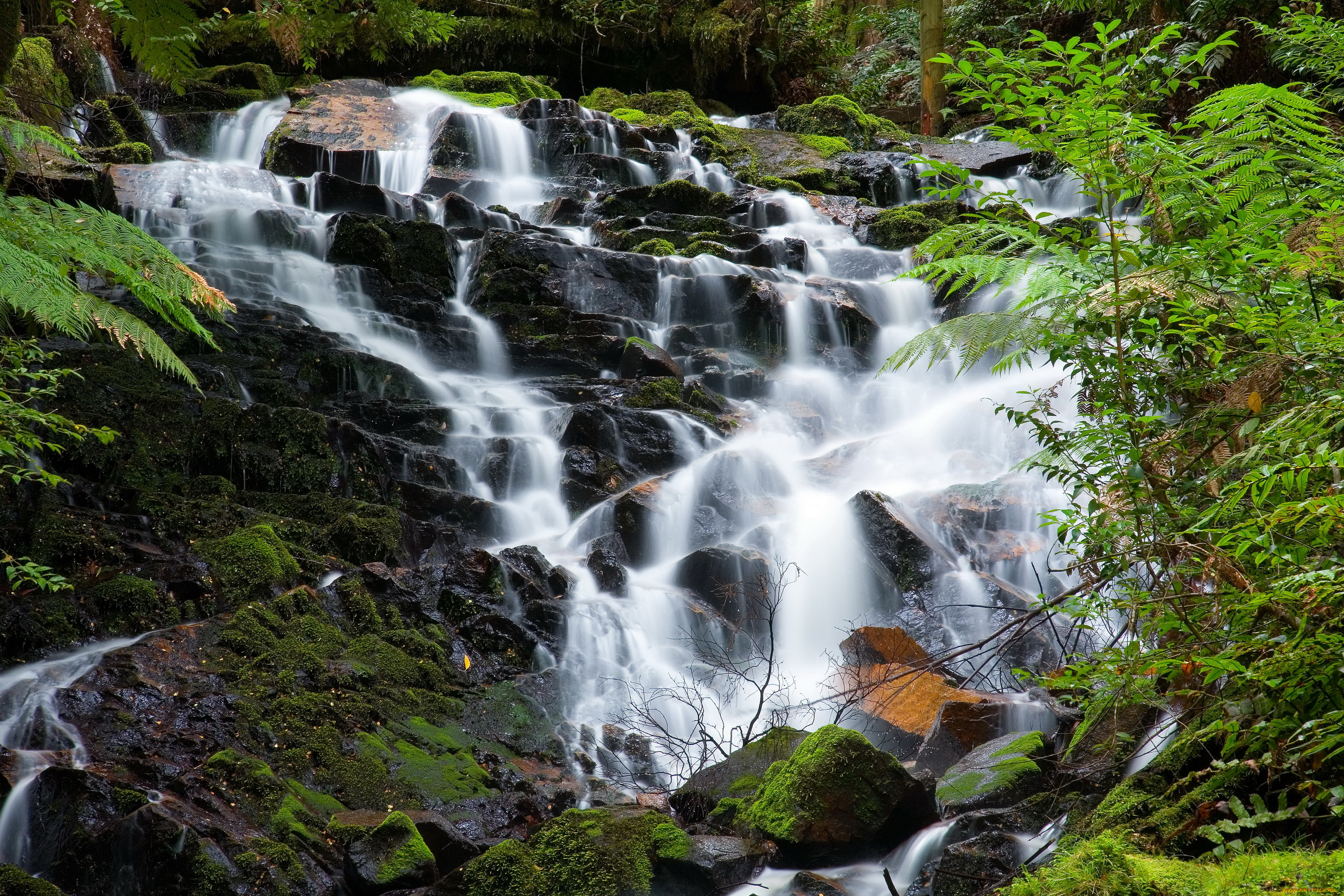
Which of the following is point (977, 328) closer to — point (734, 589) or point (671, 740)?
point (671, 740)

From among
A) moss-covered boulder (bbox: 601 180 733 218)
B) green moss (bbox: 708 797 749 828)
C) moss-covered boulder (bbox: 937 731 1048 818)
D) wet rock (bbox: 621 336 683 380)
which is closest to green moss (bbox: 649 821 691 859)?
green moss (bbox: 708 797 749 828)

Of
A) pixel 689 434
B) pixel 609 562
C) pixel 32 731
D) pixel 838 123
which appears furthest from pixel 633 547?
pixel 838 123

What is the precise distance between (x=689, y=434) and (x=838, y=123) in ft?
37.7

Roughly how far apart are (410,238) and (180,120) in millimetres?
6478

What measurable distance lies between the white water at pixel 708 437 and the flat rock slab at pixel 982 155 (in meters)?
3.56

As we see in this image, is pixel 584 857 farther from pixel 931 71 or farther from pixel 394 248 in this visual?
pixel 931 71

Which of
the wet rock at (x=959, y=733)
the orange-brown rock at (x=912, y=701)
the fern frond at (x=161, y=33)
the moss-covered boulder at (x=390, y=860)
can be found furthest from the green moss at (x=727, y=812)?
the fern frond at (x=161, y=33)

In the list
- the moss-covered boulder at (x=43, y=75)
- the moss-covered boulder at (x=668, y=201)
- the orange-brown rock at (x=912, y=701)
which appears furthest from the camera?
the moss-covered boulder at (x=668, y=201)

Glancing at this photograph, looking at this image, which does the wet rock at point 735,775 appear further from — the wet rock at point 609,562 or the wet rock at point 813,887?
the wet rock at point 609,562

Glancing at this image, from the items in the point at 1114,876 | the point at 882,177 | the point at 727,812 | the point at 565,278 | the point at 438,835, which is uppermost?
the point at 882,177

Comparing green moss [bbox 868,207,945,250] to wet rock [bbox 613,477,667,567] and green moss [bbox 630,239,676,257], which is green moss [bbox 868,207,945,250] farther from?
wet rock [bbox 613,477,667,567]

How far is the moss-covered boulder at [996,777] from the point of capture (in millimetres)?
4152

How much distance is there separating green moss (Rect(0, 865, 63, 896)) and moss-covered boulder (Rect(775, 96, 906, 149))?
57.3ft

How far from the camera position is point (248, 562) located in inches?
235
